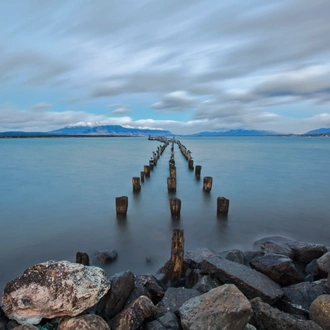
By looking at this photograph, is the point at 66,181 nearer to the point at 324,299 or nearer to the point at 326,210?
the point at 326,210

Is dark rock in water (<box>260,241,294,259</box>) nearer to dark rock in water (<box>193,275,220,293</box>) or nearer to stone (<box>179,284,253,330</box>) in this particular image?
dark rock in water (<box>193,275,220,293</box>)

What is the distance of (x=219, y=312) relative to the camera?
306cm

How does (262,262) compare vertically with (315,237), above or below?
above

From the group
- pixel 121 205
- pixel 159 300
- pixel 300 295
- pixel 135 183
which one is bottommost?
pixel 159 300

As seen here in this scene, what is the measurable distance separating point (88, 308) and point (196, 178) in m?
13.1

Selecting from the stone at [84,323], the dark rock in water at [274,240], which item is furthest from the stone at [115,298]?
the dark rock in water at [274,240]

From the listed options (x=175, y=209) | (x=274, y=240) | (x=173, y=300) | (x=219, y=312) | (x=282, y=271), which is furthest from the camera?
(x=175, y=209)

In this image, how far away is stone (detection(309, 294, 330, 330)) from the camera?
129 inches

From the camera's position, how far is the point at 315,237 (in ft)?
24.6

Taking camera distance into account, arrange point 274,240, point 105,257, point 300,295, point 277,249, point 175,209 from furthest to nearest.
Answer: point 175,209, point 274,240, point 105,257, point 277,249, point 300,295

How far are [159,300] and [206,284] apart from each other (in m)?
0.81

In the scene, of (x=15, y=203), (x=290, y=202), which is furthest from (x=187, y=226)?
(x=15, y=203)

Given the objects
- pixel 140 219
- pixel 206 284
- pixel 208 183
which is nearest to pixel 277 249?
pixel 206 284

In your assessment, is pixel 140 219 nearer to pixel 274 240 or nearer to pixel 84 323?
pixel 274 240
